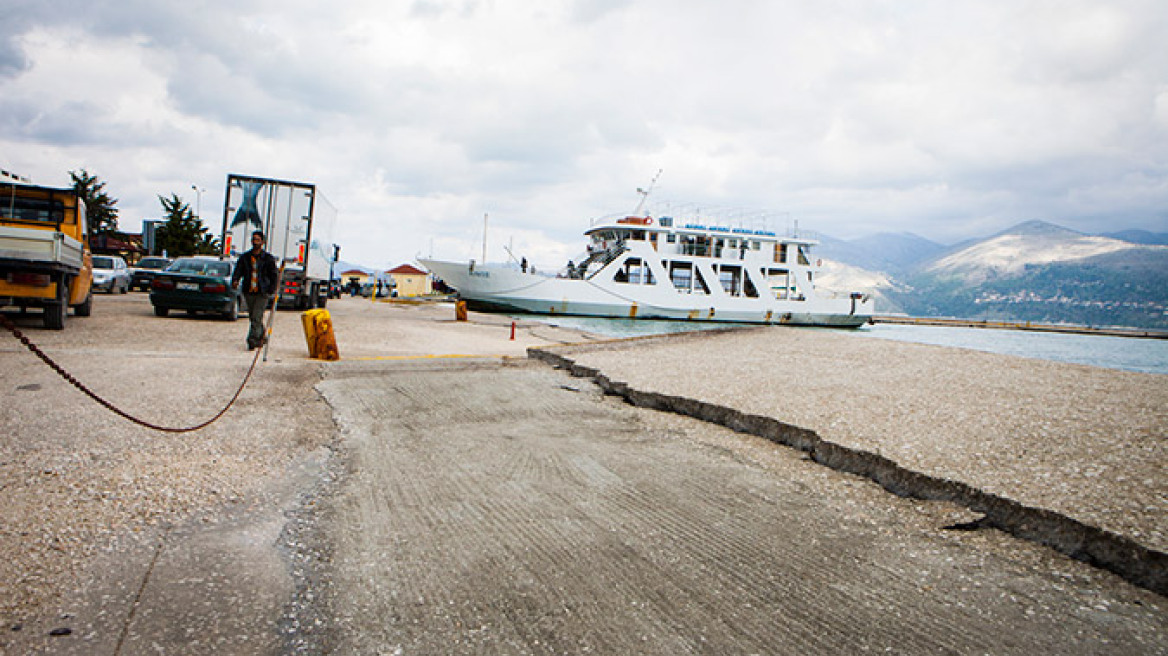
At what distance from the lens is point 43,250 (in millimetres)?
8367

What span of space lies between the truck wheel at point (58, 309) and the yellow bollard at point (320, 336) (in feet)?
13.2

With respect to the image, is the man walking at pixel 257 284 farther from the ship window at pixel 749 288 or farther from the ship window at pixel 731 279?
the ship window at pixel 749 288

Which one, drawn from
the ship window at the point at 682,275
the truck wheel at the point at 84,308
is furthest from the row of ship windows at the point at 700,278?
the truck wheel at the point at 84,308

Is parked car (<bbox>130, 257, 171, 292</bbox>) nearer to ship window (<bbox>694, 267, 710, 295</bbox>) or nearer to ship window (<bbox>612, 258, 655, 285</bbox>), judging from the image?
ship window (<bbox>612, 258, 655, 285</bbox>)

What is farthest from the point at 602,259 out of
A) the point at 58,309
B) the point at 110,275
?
the point at 58,309

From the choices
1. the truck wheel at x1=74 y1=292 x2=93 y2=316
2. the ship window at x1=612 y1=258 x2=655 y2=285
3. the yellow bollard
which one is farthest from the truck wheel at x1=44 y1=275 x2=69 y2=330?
the ship window at x1=612 y1=258 x2=655 y2=285

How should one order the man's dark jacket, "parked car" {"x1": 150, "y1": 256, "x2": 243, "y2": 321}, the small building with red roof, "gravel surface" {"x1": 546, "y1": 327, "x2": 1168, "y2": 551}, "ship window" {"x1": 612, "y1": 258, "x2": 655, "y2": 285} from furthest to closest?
1. the small building with red roof
2. "ship window" {"x1": 612, "y1": 258, "x2": 655, "y2": 285}
3. "parked car" {"x1": 150, "y1": 256, "x2": 243, "y2": 321}
4. the man's dark jacket
5. "gravel surface" {"x1": 546, "y1": 327, "x2": 1168, "y2": 551}

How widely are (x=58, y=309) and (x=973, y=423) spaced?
39.1ft

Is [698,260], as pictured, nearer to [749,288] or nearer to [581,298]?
[749,288]

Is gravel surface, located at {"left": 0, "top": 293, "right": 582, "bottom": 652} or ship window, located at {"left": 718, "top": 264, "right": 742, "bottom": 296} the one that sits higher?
ship window, located at {"left": 718, "top": 264, "right": 742, "bottom": 296}

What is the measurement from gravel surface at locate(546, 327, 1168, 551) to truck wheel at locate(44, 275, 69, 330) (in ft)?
24.9

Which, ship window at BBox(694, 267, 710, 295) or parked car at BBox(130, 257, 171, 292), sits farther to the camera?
ship window at BBox(694, 267, 710, 295)

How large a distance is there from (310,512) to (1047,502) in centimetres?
384

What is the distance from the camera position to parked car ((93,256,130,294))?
2070 cm
